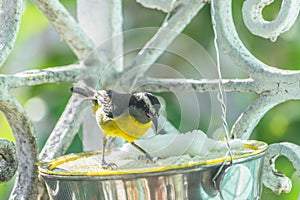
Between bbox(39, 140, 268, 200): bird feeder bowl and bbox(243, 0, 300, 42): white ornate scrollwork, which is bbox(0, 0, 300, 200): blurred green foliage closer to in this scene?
bbox(243, 0, 300, 42): white ornate scrollwork

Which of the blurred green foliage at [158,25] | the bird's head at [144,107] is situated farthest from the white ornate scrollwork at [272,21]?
the blurred green foliage at [158,25]

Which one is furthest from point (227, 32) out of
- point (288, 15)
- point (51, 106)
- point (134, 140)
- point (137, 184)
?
point (51, 106)

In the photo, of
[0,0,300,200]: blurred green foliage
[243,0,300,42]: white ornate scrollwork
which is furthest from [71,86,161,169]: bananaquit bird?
[0,0,300,200]: blurred green foliage

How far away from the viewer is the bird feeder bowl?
0.63m

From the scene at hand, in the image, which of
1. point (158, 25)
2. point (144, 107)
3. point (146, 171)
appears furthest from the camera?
point (158, 25)

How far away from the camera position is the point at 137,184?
0.63m

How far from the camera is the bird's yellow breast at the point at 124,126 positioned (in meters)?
0.75

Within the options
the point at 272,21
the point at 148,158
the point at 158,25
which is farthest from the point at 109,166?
the point at 158,25

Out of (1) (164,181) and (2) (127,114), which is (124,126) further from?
(1) (164,181)

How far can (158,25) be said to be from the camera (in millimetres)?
1752

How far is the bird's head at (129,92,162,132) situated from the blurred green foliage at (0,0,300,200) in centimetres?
94

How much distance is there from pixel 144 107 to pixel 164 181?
0.12 meters

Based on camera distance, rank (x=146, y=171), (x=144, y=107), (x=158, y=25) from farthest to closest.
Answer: (x=158, y=25), (x=144, y=107), (x=146, y=171)

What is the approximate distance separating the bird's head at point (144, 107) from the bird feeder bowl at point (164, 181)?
7cm
